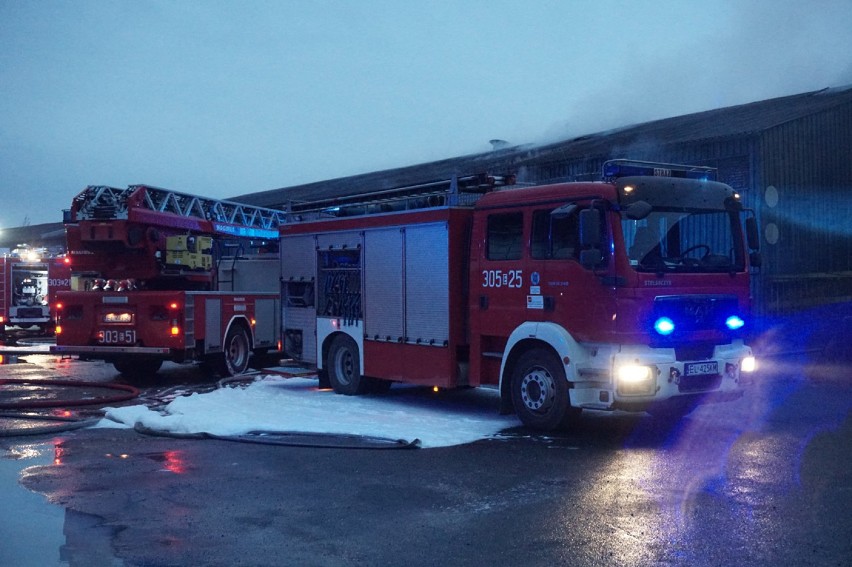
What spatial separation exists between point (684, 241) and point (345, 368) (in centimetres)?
563

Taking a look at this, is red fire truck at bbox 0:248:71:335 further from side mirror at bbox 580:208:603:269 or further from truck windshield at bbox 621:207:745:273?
truck windshield at bbox 621:207:745:273

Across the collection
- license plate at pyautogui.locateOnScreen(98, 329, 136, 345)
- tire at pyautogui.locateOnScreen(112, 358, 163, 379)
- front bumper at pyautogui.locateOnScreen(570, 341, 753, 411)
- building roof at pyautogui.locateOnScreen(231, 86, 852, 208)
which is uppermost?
building roof at pyautogui.locateOnScreen(231, 86, 852, 208)

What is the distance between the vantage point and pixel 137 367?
17.0 meters

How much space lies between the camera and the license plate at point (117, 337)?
15.1 m

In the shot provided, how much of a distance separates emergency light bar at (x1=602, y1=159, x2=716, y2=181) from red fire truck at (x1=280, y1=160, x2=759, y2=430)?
2cm

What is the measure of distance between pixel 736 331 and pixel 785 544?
4.55 metres

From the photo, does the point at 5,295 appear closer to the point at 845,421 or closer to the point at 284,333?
the point at 284,333

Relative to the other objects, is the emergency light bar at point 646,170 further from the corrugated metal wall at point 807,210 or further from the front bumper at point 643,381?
the corrugated metal wall at point 807,210

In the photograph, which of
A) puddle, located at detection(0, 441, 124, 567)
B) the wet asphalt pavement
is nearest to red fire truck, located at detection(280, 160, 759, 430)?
the wet asphalt pavement

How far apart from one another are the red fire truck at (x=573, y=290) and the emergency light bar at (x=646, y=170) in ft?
0.06

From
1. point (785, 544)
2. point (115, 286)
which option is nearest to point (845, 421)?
point (785, 544)

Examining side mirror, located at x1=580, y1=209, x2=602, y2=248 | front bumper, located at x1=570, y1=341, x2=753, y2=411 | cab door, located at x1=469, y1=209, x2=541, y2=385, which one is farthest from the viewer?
cab door, located at x1=469, y1=209, x2=541, y2=385

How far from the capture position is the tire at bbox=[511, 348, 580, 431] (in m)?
9.28

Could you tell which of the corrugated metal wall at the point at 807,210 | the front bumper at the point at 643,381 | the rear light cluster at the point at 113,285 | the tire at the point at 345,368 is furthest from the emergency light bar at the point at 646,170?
the rear light cluster at the point at 113,285
